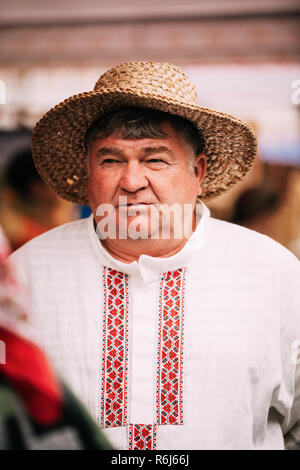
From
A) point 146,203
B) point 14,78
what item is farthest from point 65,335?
point 14,78

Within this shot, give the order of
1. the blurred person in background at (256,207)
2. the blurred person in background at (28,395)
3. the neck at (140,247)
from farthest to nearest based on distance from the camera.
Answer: the blurred person in background at (256,207), the neck at (140,247), the blurred person in background at (28,395)

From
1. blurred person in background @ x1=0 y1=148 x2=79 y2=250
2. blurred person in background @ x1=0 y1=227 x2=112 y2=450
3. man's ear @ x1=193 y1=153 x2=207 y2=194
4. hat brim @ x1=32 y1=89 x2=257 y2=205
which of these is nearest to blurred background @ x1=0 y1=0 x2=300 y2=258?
blurred person in background @ x1=0 y1=148 x2=79 y2=250

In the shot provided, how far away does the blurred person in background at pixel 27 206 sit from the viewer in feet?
8.84

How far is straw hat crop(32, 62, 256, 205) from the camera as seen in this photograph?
44.4 inches

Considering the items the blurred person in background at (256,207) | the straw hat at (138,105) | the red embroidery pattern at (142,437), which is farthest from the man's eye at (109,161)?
the blurred person in background at (256,207)

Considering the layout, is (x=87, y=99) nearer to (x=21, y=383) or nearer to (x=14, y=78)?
(x=21, y=383)

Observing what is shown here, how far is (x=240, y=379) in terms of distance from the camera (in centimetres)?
113

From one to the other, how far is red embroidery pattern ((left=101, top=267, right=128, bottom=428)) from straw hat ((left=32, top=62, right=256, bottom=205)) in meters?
0.44

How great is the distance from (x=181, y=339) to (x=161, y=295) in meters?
0.12

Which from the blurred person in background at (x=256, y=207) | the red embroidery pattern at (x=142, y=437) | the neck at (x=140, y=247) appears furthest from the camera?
the blurred person in background at (x=256, y=207)

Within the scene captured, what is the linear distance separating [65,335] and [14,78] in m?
2.11

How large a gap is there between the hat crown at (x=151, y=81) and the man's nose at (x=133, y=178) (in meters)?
0.17

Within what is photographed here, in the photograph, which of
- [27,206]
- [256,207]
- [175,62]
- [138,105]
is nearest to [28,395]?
[138,105]

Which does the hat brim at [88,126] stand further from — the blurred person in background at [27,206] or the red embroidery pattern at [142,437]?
the blurred person in background at [27,206]
